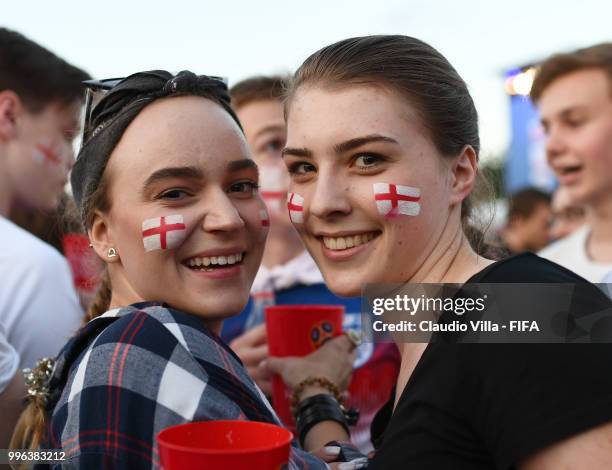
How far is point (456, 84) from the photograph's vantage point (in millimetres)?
2262

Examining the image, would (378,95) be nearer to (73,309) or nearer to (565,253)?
(73,309)

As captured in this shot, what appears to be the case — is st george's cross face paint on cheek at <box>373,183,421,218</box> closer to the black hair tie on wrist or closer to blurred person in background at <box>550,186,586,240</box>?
the black hair tie on wrist

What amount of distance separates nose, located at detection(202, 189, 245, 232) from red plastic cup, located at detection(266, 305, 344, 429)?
0.63 m

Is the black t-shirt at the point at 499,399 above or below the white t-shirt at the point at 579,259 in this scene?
above

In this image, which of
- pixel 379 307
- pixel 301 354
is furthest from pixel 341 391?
pixel 379 307

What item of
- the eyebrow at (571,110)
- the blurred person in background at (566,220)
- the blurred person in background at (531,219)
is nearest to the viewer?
the eyebrow at (571,110)

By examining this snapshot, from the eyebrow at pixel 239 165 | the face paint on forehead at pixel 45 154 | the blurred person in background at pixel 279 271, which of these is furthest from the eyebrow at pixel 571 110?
the face paint on forehead at pixel 45 154

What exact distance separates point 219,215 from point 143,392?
0.71m

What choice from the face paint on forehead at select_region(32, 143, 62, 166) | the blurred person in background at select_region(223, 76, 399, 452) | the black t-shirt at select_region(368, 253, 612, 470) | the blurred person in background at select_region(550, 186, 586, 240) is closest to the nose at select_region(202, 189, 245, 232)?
the black t-shirt at select_region(368, 253, 612, 470)

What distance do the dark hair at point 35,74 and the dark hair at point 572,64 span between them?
298cm

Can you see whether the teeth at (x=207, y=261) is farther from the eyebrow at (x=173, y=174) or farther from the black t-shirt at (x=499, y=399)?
the black t-shirt at (x=499, y=399)

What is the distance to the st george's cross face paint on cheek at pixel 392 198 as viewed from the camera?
2.08m

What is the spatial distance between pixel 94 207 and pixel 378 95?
1.09 m

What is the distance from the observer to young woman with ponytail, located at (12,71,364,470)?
5.62 ft
